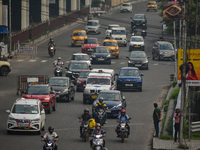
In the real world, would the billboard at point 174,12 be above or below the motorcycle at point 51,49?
above

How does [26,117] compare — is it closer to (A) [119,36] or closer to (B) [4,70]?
(B) [4,70]

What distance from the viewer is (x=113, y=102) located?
3341 centimetres

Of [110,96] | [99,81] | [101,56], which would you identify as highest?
[101,56]

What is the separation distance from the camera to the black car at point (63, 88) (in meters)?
38.4

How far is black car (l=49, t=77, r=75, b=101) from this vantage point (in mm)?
38406

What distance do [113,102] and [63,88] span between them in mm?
5917

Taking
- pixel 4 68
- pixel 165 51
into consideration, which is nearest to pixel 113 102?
pixel 4 68

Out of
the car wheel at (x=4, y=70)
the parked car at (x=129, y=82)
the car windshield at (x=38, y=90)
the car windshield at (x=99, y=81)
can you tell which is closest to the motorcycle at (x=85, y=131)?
the car windshield at (x=38, y=90)

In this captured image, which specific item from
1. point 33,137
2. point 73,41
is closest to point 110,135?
point 33,137

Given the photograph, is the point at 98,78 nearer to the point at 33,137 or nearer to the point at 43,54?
the point at 33,137

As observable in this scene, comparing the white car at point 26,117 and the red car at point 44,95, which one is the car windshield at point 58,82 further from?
the white car at point 26,117

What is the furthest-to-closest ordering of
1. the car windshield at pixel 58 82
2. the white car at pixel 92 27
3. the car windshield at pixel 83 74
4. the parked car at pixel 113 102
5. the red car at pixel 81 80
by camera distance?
the white car at pixel 92 27 → the car windshield at pixel 83 74 → the red car at pixel 81 80 → the car windshield at pixel 58 82 → the parked car at pixel 113 102

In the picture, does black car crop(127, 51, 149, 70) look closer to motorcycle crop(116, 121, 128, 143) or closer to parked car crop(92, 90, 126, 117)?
parked car crop(92, 90, 126, 117)

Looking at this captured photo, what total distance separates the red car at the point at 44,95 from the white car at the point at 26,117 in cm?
450
